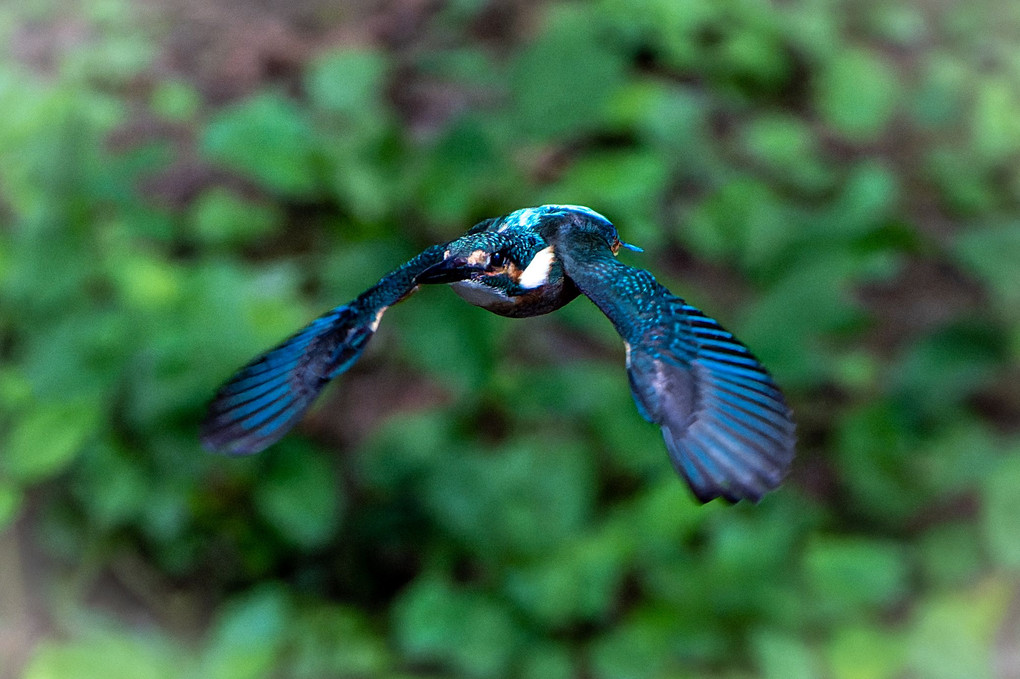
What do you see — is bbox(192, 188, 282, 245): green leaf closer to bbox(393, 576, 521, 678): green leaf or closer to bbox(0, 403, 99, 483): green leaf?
bbox(0, 403, 99, 483): green leaf

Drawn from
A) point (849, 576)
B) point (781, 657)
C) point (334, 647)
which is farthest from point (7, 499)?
point (849, 576)

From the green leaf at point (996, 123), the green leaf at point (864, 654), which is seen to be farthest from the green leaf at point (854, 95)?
the green leaf at point (864, 654)

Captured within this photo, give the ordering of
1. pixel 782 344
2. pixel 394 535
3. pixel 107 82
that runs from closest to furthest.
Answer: pixel 782 344, pixel 394 535, pixel 107 82

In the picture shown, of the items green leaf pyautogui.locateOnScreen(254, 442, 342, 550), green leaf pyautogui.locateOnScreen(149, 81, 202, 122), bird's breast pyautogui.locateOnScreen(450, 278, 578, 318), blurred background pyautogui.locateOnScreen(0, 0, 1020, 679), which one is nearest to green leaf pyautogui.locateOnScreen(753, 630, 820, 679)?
blurred background pyautogui.locateOnScreen(0, 0, 1020, 679)

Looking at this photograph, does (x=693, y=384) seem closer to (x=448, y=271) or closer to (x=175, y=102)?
(x=448, y=271)

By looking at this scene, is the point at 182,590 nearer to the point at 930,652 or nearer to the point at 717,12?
the point at 930,652

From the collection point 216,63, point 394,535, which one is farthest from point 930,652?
point 216,63
